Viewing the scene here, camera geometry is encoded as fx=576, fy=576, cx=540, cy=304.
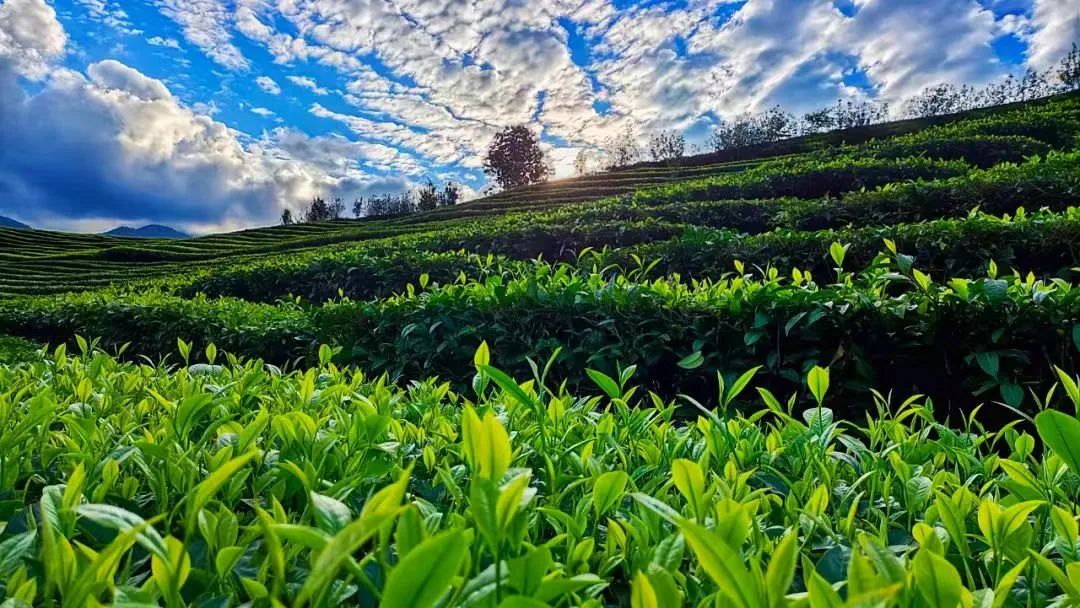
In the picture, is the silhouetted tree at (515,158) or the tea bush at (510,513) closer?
the tea bush at (510,513)

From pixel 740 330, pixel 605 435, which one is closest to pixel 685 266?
pixel 740 330

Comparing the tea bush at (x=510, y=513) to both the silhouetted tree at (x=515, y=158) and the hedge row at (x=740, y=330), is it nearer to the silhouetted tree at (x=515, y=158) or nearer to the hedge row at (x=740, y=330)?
the hedge row at (x=740, y=330)

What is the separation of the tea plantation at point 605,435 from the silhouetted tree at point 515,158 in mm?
78107

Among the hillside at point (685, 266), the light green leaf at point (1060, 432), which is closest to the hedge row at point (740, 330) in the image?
the hillside at point (685, 266)

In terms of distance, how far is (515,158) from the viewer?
8456cm

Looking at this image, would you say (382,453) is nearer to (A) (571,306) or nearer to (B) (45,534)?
(B) (45,534)

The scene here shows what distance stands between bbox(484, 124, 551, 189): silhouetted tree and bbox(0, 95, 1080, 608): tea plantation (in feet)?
256

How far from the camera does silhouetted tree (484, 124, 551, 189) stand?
3329 inches

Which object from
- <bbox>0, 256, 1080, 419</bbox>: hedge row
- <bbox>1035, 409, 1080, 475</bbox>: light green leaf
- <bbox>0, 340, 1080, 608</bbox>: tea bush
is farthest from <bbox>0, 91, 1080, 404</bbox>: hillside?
<bbox>1035, 409, 1080, 475</bbox>: light green leaf

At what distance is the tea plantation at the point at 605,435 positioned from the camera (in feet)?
2.22

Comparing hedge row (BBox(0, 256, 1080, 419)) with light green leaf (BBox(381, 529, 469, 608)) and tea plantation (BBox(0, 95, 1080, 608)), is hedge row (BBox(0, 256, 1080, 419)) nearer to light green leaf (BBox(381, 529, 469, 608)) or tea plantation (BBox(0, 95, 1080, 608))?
tea plantation (BBox(0, 95, 1080, 608))

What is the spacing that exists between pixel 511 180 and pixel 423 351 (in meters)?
84.8

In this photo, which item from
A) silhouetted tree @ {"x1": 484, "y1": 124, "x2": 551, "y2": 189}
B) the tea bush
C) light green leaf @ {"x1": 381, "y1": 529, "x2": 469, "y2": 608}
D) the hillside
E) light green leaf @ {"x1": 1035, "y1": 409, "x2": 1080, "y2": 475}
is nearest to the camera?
light green leaf @ {"x1": 381, "y1": 529, "x2": 469, "y2": 608}

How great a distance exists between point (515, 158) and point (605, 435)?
85.9 metres
